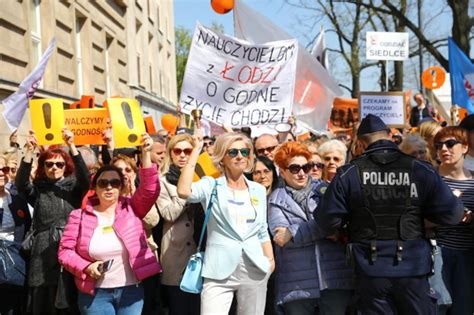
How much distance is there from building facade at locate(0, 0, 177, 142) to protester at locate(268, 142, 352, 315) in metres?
7.58

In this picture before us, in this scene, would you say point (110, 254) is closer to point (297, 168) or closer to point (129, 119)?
point (129, 119)

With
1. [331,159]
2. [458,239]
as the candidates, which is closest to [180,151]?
[331,159]

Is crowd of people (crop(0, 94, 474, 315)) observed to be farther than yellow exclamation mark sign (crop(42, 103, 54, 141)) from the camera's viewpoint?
No

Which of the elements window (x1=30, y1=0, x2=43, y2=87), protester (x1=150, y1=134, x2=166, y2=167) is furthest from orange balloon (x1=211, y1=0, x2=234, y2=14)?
window (x1=30, y1=0, x2=43, y2=87)

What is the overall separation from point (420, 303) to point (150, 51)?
84.4 feet

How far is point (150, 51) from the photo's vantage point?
94.7ft

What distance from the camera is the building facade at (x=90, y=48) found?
12359mm

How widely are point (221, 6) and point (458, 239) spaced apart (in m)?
4.76

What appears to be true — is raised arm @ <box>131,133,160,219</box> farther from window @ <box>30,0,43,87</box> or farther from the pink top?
window @ <box>30,0,43,87</box>

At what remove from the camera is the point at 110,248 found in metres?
4.75

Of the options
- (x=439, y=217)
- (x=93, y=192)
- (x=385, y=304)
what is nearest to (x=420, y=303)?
(x=385, y=304)

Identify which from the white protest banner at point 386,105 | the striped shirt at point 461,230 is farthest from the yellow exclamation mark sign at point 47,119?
the white protest banner at point 386,105

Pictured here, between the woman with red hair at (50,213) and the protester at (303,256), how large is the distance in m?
1.67

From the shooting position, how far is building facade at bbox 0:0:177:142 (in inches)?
487
